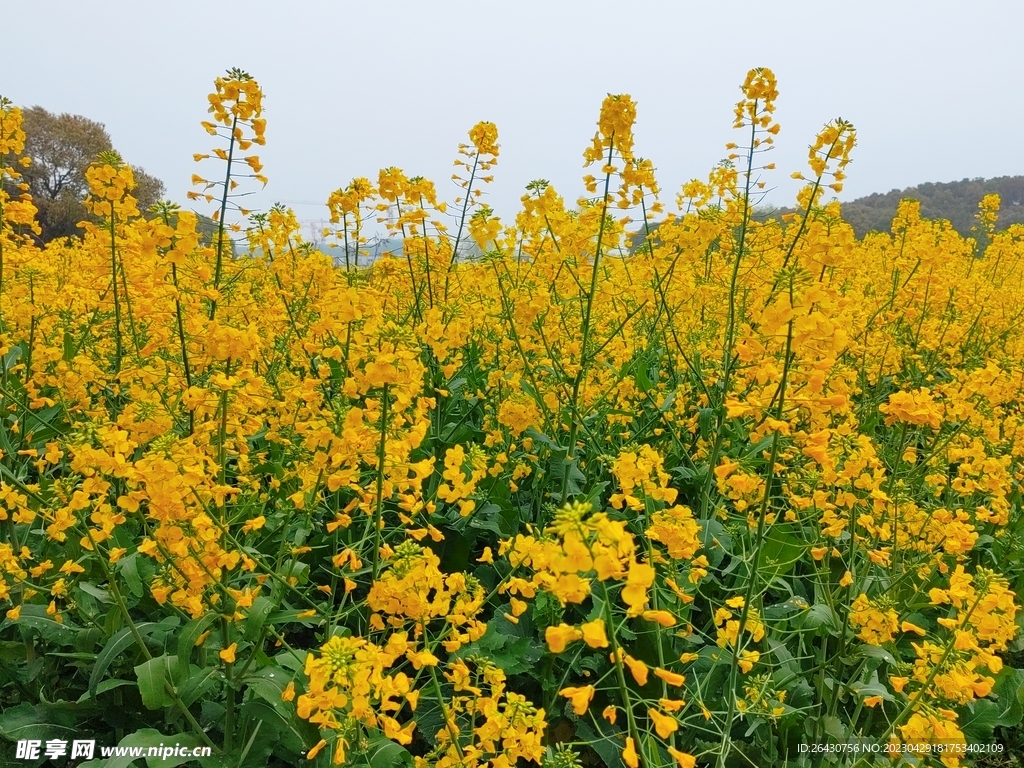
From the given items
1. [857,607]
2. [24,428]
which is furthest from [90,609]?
[857,607]

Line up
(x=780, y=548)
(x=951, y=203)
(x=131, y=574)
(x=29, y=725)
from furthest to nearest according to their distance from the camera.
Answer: (x=951, y=203), (x=780, y=548), (x=131, y=574), (x=29, y=725)

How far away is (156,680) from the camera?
1.98m

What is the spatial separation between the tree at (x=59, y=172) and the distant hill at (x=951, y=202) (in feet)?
76.7

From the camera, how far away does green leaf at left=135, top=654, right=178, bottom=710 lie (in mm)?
1946

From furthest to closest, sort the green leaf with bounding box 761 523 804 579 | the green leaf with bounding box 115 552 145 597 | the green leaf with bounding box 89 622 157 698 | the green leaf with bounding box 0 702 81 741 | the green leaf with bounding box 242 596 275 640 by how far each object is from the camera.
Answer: the green leaf with bounding box 761 523 804 579 < the green leaf with bounding box 115 552 145 597 < the green leaf with bounding box 0 702 81 741 < the green leaf with bounding box 89 622 157 698 < the green leaf with bounding box 242 596 275 640

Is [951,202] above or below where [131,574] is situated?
above

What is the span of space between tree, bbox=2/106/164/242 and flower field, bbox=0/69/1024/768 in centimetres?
1769

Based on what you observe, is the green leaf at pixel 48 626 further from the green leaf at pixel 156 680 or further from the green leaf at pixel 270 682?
the green leaf at pixel 270 682

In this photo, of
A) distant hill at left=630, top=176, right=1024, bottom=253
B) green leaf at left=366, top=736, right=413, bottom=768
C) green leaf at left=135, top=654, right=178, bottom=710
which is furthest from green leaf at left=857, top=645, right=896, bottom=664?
distant hill at left=630, top=176, right=1024, bottom=253

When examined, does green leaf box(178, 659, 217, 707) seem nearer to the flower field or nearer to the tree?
the flower field

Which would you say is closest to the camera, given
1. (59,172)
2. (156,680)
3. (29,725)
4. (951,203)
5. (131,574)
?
(156,680)

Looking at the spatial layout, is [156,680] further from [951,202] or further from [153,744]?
[951,202]

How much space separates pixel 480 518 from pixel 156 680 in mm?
1543

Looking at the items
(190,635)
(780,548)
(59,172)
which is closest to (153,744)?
(190,635)
